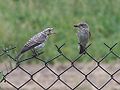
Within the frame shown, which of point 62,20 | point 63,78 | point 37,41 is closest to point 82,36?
point 37,41

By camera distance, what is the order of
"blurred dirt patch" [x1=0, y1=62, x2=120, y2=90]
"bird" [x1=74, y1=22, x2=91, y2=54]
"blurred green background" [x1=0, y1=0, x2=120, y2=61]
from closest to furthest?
"bird" [x1=74, y1=22, x2=91, y2=54] < "blurred dirt patch" [x1=0, y1=62, x2=120, y2=90] < "blurred green background" [x1=0, y1=0, x2=120, y2=61]

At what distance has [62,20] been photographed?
850 cm

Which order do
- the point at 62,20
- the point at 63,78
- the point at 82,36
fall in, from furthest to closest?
the point at 62,20 < the point at 63,78 < the point at 82,36

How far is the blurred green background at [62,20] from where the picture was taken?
7641 mm

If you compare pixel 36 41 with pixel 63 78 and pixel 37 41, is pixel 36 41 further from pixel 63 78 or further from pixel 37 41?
pixel 63 78

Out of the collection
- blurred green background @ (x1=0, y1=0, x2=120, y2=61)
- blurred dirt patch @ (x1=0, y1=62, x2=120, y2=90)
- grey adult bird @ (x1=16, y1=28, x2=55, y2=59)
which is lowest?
blurred green background @ (x1=0, y1=0, x2=120, y2=61)

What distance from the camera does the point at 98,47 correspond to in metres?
7.54

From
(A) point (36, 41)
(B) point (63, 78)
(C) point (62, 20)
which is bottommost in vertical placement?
(C) point (62, 20)

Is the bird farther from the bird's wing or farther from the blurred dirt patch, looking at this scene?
the blurred dirt patch

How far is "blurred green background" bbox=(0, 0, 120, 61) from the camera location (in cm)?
764

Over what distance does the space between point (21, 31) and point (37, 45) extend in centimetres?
454

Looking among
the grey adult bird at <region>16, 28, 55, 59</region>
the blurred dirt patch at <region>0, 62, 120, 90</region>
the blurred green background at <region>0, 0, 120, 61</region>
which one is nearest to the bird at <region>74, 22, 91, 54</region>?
the grey adult bird at <region>16, 28, 55, 59</region>

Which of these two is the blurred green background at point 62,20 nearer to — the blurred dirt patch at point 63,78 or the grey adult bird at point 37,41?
the blurred dirt patch at point 63,78

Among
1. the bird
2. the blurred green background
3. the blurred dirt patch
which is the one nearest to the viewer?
the bird
